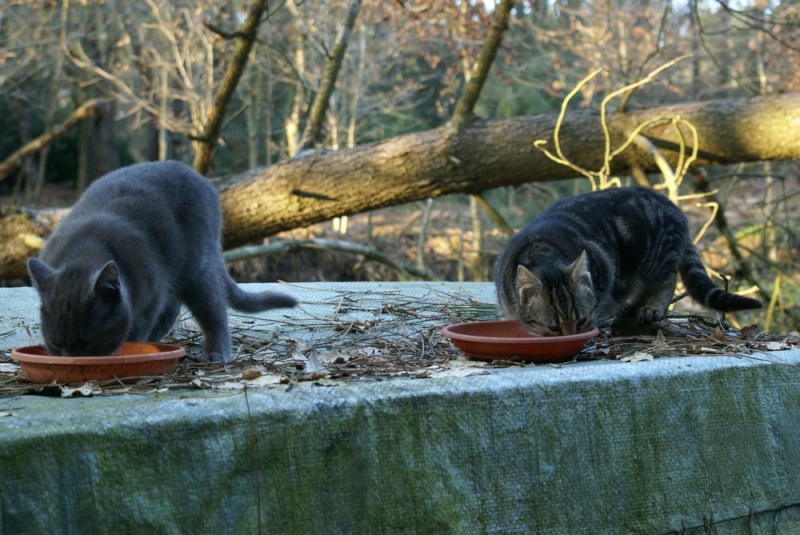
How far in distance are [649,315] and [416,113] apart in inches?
609

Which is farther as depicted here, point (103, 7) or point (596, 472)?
point (103, 7)

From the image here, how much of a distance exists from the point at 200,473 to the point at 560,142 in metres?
5.18

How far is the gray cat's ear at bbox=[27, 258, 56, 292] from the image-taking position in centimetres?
313

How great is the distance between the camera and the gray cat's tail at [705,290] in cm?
395

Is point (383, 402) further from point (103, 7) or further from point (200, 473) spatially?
point (103, 7)

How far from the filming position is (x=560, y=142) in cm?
673

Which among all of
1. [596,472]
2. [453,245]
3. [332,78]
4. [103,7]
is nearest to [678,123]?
[332,78]

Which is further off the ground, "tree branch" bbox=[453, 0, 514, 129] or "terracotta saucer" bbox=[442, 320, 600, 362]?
"tree branch" bbox=[453, 0, 514, 129]

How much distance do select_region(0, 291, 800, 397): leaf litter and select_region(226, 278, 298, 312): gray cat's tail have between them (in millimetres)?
133

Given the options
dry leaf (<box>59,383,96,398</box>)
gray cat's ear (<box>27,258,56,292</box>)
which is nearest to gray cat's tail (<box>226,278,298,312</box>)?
gray cat's ear (<box>27,258,56,292</box>)

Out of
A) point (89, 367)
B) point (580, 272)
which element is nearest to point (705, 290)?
point (580, 272)

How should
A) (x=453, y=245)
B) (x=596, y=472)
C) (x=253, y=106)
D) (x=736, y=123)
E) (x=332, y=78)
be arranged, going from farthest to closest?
(x=253, y=106) < (x=453, y=245) < (x=332, y=78) < (x=736, y=123) < (x=596, y=472)

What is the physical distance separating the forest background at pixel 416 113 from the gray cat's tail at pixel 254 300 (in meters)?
2.48

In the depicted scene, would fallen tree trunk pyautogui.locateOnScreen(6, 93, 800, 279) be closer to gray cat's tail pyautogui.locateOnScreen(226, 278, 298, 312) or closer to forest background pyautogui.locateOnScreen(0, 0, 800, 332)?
forest background pyautogui.locateOnScreen(0, 0, 800, 332)
